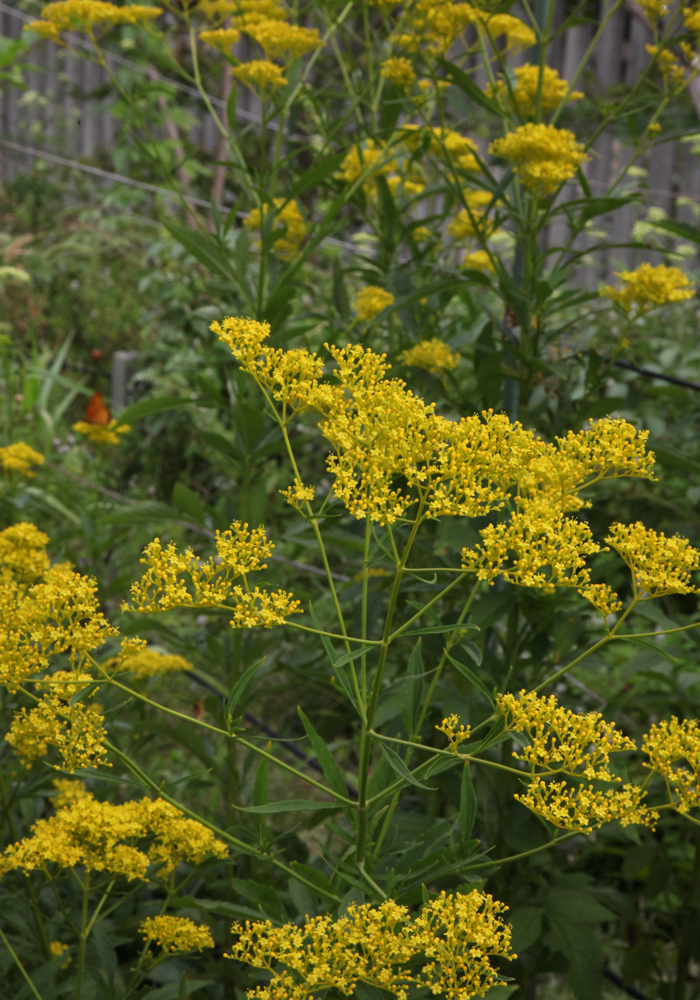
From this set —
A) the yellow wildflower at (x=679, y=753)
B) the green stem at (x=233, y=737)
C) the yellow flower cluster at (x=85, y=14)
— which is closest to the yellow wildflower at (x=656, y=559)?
the yellow wildflower at (x=679, y=753)

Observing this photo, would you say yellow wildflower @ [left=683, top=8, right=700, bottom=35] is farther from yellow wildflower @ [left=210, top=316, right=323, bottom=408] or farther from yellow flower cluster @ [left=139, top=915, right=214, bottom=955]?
yellow flower cluster @ [left=139, top=915, right=214, bottom=955]

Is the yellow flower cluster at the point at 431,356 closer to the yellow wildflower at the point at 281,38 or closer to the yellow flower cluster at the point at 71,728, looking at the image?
the yellow wildflower at the point at 281,38

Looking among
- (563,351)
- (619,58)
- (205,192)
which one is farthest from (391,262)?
(205,192)

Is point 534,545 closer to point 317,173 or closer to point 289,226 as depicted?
point 317,173

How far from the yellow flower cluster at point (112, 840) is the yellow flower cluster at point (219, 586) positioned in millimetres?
385

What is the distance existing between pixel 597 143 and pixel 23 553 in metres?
4.90

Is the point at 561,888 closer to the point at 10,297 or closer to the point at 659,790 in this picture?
the point at 659,790

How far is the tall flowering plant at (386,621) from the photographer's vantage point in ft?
3.07

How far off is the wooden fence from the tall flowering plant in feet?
6.61

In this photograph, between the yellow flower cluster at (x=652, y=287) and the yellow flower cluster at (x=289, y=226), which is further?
the yellow flower cluster at (x=289, y=226)

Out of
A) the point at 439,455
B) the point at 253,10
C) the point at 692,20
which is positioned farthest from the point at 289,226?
the point at 439,455

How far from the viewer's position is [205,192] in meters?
6.13

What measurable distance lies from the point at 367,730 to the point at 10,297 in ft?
16.8

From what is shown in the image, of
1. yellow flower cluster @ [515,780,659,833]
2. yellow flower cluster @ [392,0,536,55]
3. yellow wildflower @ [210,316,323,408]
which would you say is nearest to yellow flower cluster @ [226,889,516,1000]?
yellow flower cluster @ [515,780,659,833]
